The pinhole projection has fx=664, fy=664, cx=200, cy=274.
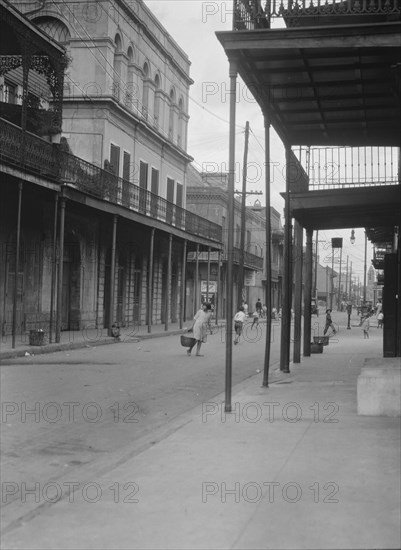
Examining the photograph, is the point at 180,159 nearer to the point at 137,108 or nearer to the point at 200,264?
the point at 137,108

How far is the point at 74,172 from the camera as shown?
20766 millimetres

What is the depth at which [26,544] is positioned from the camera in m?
4.05

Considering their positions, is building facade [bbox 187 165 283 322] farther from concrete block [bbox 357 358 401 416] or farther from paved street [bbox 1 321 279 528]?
concrete block [bbox 357 358 401 416]

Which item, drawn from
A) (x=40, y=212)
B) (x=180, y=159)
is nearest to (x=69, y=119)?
(x=40, y=212)

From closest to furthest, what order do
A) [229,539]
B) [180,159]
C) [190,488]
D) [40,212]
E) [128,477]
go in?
[229,539], [190,488], [128,477], [40,212], [180,159]

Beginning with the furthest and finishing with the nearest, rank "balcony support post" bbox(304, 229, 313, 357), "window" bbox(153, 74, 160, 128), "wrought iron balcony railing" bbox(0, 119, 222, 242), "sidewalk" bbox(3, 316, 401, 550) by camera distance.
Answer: "window" bbox(153, 74, 160, 128) < "wrought iron balcony railing" bbox(0, 119, 222, 242) < "balcony support post" bbox(304, 229, 313, 357) < "sidewalk" bbox(3, 316, 401, 550)

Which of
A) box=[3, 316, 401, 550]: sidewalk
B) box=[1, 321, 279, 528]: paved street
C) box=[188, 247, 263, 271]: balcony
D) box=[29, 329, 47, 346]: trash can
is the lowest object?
box=[1, 321, 279, 528]: paved street

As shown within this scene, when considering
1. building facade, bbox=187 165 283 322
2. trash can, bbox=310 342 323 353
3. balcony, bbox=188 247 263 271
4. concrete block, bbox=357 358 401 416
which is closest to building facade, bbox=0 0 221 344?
building facade, bbox=187 165 283 322

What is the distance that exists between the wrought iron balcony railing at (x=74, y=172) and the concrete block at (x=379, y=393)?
11422 mm

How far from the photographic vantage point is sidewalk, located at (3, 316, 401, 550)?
13.2ft

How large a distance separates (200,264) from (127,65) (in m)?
19.2

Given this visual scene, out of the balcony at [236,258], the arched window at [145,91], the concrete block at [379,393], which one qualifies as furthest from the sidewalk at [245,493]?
the balcony at [236,258]

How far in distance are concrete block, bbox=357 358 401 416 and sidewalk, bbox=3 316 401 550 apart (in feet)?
0.52

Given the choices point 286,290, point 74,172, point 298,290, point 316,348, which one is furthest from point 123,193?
point 286,290
